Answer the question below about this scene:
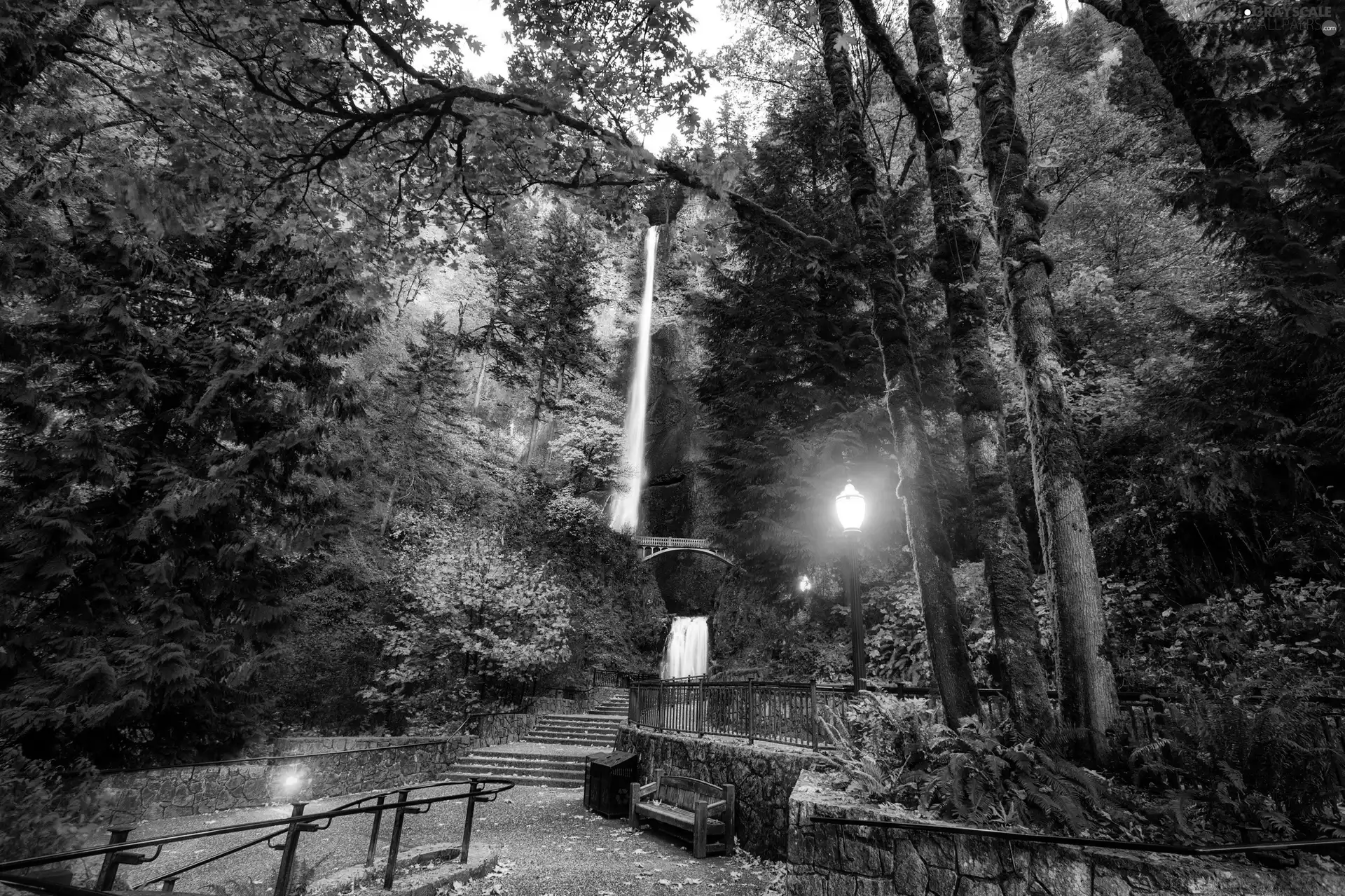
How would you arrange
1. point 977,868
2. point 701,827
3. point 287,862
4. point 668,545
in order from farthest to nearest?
point 668,545, point 701,827, point 287,862, point 977,868

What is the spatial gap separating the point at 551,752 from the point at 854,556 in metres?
11.2

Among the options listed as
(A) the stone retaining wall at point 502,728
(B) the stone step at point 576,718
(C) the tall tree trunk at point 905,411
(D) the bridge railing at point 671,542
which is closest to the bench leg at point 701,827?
(C) the tall tree trunk at point 905,411

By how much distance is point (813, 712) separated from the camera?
770cm

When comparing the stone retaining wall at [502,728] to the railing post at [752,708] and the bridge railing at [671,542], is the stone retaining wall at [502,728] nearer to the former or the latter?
the railing post at [752,708]

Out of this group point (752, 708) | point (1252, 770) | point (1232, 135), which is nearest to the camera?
point (1252, 770)

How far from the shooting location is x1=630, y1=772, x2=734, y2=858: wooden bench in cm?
786

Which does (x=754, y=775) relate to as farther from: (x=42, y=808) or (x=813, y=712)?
(x=42, y=808)

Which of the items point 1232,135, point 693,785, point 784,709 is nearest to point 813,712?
point 784,709

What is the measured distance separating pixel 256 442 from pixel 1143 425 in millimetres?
15943

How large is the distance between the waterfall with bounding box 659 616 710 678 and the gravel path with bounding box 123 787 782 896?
14075 millimetres

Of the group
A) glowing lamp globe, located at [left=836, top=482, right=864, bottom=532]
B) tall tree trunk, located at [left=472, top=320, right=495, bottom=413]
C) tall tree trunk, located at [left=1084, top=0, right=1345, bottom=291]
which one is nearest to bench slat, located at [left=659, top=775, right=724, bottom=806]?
glowing lamp globe, located at [left=836, top=482, right=864, bottom=532]

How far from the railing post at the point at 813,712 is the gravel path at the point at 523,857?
1598mm

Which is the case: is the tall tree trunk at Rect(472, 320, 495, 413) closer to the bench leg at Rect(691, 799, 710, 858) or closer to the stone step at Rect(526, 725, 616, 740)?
the stone step at Rect(526, 725, 616, 740)

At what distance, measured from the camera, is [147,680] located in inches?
352
